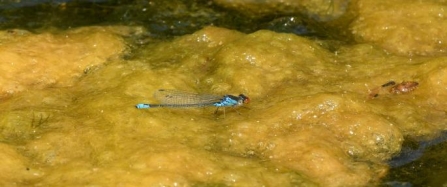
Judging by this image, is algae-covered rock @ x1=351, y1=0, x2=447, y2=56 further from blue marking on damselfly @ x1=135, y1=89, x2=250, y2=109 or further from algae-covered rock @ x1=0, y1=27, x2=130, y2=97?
algae-covered rock @ x1=0, y1=27, x2=130, y2=97

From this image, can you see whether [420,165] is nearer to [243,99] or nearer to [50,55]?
[243,99]

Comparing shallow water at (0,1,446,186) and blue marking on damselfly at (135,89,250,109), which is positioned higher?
blue marking on damselfly at (135,89,250,109)

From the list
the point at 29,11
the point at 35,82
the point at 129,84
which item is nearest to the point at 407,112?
the point at 129,84

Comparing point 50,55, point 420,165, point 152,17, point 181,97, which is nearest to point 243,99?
point 181,97

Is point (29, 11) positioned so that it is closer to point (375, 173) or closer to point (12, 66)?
point (12, 66)

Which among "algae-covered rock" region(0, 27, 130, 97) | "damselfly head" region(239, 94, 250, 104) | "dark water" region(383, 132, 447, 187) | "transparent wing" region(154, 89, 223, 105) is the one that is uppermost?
"damselfly head" region(239, 94, 250, 104)

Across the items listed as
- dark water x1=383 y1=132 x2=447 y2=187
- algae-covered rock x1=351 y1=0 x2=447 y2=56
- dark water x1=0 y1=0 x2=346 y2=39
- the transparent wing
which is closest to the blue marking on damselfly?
the transparent wing

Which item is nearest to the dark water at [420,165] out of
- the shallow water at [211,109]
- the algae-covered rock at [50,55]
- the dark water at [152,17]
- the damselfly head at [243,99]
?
the shallow water at [211,109]
